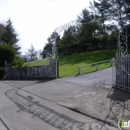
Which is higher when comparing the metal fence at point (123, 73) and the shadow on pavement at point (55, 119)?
the metal fence at point (123, 73)

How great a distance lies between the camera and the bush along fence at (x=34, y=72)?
51.2 feet

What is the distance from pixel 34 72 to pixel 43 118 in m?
11.5

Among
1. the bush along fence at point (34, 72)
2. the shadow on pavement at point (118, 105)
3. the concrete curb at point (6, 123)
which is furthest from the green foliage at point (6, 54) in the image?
the concrete curb at point (6, 123)

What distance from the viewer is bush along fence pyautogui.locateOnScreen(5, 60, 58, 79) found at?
1562 centimetres

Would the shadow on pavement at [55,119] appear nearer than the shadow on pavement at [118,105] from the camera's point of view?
Yes

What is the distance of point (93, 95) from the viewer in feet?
27.1

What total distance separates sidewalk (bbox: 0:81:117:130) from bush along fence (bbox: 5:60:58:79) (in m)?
7.62

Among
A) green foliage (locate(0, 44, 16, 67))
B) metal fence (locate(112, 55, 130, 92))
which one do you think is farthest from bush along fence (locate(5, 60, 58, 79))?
metal fence (locate(112, 55, 130, 92))

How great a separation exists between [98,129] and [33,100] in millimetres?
4273

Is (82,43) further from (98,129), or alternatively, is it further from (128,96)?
(98,129)

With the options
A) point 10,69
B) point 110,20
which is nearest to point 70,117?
point 10,69

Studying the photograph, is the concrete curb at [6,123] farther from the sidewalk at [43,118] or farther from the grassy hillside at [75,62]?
the grassy hillside at [75,62]

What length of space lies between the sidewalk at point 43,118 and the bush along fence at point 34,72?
25.0 ft

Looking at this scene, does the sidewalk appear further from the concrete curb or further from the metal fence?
the metal fence
